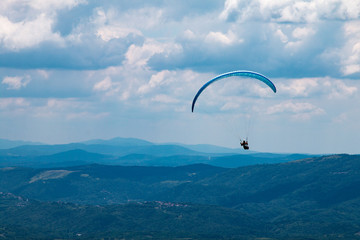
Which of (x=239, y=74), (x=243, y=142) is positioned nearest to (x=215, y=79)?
(x=239, y=74)

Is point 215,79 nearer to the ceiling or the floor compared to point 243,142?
nearer to the ceiling

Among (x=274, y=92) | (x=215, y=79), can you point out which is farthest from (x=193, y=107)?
(x=274, y=92)

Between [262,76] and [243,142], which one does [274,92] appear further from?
[243,142]

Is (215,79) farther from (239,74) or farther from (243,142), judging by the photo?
(243,142)

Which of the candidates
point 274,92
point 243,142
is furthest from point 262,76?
point 243,142

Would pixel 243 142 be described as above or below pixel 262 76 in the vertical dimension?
below

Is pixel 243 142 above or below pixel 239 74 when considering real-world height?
below
